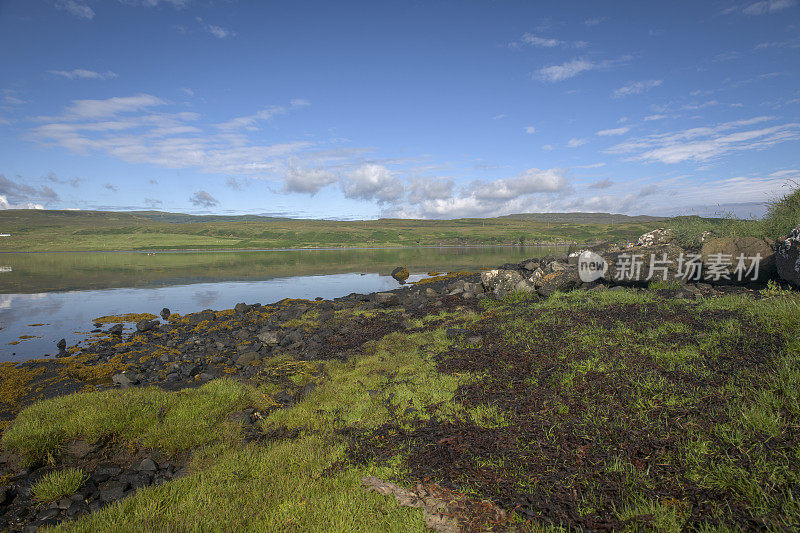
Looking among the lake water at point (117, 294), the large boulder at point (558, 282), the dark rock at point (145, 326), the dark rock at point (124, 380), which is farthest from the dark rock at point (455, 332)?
the lake water at point (117, 294)

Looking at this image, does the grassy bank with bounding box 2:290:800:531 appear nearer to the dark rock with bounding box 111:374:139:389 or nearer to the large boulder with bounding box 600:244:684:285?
the dark rock with bounding box 111:374:139:389

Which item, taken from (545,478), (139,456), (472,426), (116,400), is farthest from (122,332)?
(545,478)

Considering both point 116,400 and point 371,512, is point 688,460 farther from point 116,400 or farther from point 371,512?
point 116,400

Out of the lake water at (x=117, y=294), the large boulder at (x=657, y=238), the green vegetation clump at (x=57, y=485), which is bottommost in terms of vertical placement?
the lake water at (x=117, y=294)

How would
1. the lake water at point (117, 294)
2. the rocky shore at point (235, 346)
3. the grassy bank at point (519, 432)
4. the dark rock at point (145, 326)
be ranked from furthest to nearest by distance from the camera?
the dark rock at point (145, 326) → the lake water at point (117, 294) → the rocky shore at point (235, 346) → the grassy bank at point (519, 432)

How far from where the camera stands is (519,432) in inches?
239

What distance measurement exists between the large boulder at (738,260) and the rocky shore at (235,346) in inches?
2.2

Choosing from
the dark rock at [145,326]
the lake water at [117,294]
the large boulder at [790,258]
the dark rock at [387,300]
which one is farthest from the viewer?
the dark rock at [387,300]

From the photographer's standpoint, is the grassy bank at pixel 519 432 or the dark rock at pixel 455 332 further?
the dark rock at pixel 455 332

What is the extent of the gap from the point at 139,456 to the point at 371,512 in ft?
17.4

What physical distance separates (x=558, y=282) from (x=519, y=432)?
11.7m

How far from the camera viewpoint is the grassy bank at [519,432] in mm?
4375

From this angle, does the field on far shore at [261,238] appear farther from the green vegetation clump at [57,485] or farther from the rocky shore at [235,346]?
the green vegetation clump at [57,485]

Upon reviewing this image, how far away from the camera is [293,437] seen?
7285 mm
